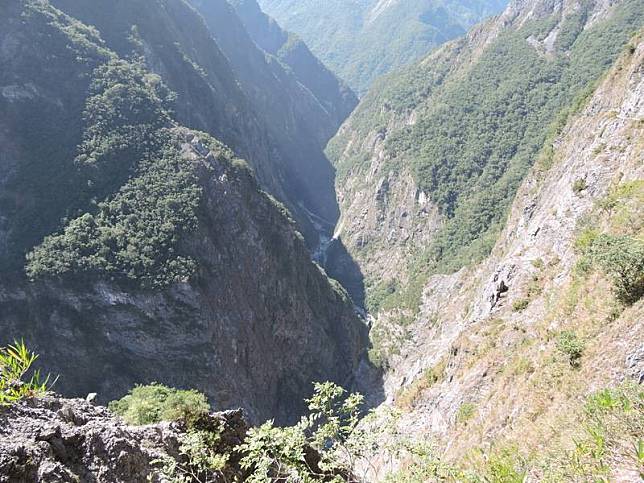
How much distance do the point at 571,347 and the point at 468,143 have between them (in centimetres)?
10622

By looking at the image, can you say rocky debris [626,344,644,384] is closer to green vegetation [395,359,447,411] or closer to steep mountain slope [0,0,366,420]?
green vegetation [395,359,447,411]

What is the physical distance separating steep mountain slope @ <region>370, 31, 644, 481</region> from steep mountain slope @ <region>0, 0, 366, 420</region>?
3471 centimetres

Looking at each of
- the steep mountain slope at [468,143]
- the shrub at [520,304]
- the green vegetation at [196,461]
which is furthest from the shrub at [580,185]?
the steep mountain slope at [468,143]

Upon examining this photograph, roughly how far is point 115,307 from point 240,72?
5962 inches

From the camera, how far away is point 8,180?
57625mm

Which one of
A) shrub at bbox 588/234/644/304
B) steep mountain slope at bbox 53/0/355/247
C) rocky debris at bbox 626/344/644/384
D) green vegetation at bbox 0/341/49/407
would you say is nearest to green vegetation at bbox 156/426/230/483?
green vegetation at bbox 0/341/49/407

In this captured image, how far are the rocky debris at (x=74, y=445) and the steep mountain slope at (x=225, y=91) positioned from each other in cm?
8628

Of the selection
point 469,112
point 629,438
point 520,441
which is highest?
point 469,112

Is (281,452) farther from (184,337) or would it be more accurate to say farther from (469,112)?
(469,112)

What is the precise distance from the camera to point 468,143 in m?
113

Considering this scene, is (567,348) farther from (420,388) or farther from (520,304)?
(420,388)

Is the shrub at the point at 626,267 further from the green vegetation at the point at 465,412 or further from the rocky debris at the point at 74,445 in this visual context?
the rocky debris at the point at 74,445

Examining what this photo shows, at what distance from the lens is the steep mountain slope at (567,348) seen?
6703mm

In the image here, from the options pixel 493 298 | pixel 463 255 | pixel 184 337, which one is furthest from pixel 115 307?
pixel 463 255
